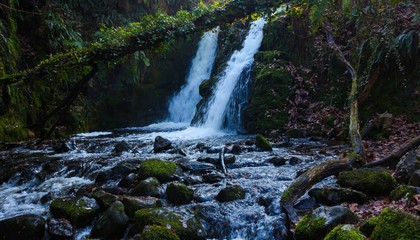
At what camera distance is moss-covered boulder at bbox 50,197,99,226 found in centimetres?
471

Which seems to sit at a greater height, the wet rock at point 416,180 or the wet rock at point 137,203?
Result: the wet rock at point 416,180

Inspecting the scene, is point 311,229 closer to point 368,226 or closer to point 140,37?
point 368,226

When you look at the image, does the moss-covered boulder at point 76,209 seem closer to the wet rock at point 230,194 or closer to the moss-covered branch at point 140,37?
the wet rock at point 230,194

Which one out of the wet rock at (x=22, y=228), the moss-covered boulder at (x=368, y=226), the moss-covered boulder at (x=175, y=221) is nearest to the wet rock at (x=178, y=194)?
the moss-covered boulder at (x=175, y=221)

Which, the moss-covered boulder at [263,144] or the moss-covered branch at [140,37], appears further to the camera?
the moss-covered boulder at [263,144]

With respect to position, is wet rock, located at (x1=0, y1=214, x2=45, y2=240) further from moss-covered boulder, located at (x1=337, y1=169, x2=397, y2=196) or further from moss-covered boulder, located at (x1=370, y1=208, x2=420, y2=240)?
moss-covered boulder, located at (x1=337, y1=169, x2=397, y2=196)

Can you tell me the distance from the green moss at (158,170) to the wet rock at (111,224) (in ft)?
5.47

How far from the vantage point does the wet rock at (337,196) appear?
15.0 feet

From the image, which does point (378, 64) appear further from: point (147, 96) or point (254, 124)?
point (147, 96)

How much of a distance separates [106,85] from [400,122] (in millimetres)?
14236

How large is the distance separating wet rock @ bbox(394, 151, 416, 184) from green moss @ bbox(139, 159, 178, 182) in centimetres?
372

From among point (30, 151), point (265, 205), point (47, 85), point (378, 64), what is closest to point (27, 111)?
point (47, 85)

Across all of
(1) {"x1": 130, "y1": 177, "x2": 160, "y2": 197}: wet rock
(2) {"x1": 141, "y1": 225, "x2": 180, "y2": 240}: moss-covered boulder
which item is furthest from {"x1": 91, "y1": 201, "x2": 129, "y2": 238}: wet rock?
(1) {"x1": 130, "y1": 177, "x2": 160, "y2": 197}: wet rock

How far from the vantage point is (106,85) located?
18266mm
